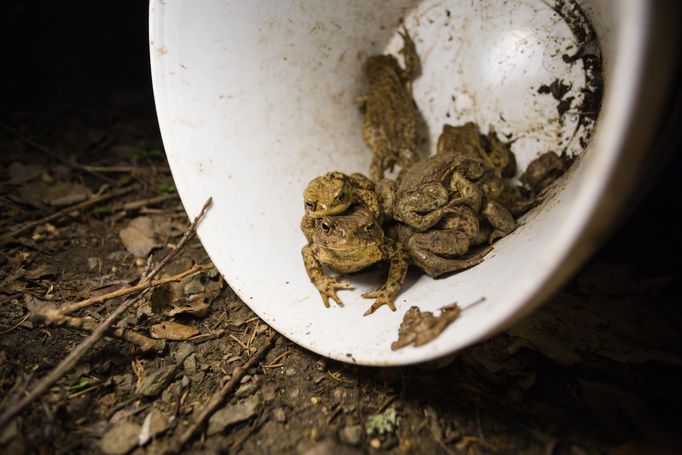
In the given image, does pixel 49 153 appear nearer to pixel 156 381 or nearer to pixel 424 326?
pixel 156 381

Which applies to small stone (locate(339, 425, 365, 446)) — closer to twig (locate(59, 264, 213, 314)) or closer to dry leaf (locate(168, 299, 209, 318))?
dry leaf (locate(168, 299, 209, 318))

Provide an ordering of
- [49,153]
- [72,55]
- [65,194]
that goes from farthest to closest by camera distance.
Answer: [72,55] < [49,153] < [65,194]

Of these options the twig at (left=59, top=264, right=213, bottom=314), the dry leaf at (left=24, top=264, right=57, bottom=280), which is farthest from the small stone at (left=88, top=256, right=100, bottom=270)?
the twig at (left=59, top=264, right=213, bottom=314)

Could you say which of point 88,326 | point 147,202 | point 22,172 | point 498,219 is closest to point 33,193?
point 22,172

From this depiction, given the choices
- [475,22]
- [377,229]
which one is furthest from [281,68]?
[475,22]

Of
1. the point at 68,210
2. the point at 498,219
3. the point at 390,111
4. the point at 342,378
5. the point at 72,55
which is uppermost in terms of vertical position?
the point at 390,111

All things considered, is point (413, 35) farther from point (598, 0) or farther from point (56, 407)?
point (56, 407)

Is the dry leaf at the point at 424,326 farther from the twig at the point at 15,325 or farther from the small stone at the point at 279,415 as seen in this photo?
the twig at the point at 15,325

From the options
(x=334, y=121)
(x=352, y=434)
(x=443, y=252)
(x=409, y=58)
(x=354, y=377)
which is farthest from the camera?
(x=409, y=58)
